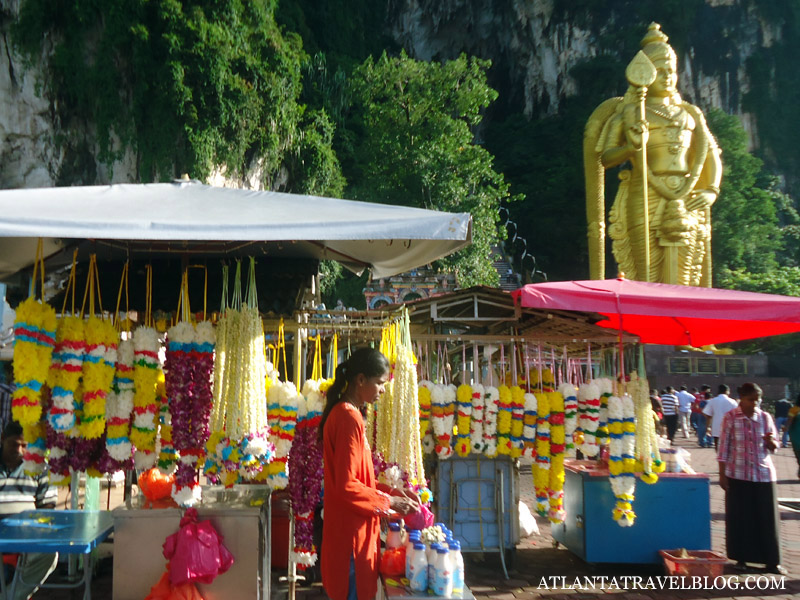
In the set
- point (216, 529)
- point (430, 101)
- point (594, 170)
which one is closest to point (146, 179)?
point (430, 101)

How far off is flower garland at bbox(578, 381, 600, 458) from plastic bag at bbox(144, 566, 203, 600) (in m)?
3.10

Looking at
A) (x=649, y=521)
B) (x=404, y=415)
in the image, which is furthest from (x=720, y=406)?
(x=404, y=415)

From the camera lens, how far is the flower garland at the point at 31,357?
3.42 meters

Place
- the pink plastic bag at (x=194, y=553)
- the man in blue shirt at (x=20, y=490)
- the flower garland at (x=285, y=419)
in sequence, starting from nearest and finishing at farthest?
the pink plastic bag at (x=194, y=553) < the man in blue shirt at (x=20, y=490) < the flower garland at (x=285, y=419)

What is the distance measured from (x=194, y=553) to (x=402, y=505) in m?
1.26

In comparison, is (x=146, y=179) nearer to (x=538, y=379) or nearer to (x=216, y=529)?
(x=538, y=379)

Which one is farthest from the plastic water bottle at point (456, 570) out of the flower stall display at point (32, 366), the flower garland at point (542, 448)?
the flower garland at point (542, 448)

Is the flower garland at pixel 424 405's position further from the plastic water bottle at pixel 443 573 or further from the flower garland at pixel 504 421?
the plastic water bottle at pixel 443 573

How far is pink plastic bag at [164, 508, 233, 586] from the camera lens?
3.40m

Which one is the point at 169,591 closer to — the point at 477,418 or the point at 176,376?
the point at 176,376

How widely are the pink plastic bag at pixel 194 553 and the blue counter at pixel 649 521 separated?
2.99 metres

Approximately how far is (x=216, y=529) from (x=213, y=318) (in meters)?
1.26

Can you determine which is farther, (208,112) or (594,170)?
(208,112)

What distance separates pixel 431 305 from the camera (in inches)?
266
